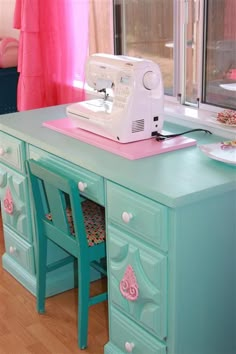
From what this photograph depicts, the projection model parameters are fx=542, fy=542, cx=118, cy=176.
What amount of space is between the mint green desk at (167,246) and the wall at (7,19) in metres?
1.84

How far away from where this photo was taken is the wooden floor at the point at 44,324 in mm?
2182

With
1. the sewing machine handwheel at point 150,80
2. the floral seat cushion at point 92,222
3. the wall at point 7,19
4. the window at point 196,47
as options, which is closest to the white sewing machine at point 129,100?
the sewing machine handwheel at point 150,80

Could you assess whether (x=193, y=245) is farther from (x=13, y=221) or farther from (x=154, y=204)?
(x=13, y=221)

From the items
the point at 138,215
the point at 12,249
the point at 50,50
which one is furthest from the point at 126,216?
the point at 50,50

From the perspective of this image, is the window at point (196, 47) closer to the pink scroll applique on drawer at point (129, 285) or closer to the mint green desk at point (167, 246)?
the mint green desk at point (167, 246)

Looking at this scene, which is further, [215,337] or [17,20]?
[17,20]

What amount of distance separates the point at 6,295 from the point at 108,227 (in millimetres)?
927

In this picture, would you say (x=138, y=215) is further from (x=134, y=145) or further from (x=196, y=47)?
(x=196, y=47)

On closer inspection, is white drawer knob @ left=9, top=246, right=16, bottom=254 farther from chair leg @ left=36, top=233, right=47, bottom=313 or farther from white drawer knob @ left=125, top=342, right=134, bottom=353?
white drawer knob @ left=125, top=342, right=134, bottom=353

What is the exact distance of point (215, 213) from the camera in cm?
168

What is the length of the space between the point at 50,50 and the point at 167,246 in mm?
1743

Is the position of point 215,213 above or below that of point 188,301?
above

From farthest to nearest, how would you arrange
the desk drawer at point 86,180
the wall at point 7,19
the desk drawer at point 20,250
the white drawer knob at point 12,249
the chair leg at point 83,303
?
the wall at point 7,19
the white drawer knob at point 12,249
the desk drawer at point 20,250
the chair leg at point 83,303
the desk drawer at point 86,180

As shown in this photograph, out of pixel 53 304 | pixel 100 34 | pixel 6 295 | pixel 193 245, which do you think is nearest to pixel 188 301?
pixel 193 245
